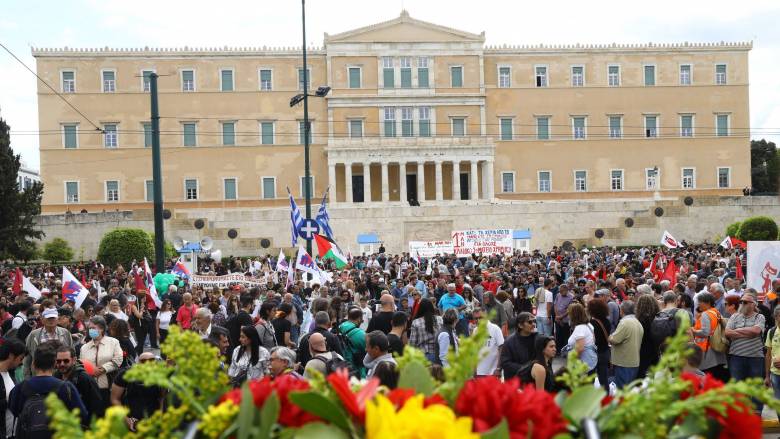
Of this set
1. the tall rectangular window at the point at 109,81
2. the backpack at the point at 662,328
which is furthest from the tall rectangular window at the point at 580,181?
the backpack at the point at 662,328

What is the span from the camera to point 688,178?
187 ft

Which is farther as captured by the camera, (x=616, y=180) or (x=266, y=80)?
(x=616, y=180)

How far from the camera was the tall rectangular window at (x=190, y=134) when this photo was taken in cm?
5406

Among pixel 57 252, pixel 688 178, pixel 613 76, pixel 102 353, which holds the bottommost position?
pixel 57 252

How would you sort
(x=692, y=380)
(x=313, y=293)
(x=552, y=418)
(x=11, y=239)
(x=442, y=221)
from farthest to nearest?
(x=442, y=221), (x=11, y=239), (x=313, y=293), (x=692, y=380), (x=552, y=418)

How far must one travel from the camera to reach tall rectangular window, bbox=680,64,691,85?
187ft

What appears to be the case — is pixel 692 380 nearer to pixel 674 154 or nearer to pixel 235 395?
pixel 235 395

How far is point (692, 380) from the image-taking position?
217 cm

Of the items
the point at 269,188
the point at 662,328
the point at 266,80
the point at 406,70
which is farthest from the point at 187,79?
the point at 662,328

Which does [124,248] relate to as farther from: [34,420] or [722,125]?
[722,125]

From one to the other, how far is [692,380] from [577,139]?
183 ft

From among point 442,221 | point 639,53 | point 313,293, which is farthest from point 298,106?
point 313,293

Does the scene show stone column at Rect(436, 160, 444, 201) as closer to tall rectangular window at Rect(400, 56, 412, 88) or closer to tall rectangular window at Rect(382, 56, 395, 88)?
tall rectangular window at Rect(400, 56, 412, 88)

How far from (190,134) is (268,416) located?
53.9 m
